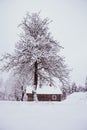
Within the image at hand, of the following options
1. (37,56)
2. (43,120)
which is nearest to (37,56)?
(37,56)

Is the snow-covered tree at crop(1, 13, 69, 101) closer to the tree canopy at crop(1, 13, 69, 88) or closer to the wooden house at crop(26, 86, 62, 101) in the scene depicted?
the tree canopy at crop(1, 13, 69, 88)

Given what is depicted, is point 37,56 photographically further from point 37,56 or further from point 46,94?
point 46,94

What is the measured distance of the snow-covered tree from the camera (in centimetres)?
1788

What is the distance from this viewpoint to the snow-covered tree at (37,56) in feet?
58.7

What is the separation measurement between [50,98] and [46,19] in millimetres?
29681

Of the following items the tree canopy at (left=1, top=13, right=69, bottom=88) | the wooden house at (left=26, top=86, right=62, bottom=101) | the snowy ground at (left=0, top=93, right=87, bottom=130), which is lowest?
the wooden house at (left=26, top=86, right=62, bottom=101)

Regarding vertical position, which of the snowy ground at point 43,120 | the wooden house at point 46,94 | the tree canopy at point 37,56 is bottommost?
the wooden house at point 46,94

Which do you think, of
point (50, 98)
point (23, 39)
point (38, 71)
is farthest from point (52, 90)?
point (23, 39)

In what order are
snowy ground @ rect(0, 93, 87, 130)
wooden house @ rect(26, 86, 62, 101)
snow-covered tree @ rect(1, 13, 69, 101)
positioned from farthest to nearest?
wooden house @ rect(26, 86, 62, 101), snow-covered tree @ rect(1, 13, 69, 101), snowy ground @ rect(0, 93, 87, 130)

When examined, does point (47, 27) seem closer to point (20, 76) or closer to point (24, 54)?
point (24, 54)

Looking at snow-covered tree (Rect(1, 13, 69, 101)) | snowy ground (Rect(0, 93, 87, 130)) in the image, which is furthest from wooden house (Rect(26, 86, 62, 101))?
snowy ground (Rect(0, 93, 87, 130))

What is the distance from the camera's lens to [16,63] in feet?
61.7

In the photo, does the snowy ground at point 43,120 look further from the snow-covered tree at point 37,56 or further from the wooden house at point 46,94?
the wooden house at point 46,94

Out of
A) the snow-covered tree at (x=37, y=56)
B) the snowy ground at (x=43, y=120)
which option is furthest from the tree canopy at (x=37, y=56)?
the snowy ground at (x=43, y=120)
